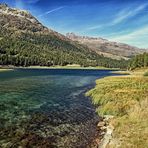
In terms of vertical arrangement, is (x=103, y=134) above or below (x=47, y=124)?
below

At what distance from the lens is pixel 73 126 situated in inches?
1608

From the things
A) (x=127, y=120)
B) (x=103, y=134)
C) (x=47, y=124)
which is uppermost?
(x=127, y=120)

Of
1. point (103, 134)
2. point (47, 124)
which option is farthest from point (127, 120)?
point (47, 124)

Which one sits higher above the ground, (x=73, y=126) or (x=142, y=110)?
(x=142, y=110)

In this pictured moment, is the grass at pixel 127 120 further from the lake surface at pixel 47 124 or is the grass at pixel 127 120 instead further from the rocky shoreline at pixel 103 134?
the lake surface at pixel 47 124

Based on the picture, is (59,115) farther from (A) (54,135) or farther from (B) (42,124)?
(A) (54,135)

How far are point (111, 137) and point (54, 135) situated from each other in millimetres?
7693

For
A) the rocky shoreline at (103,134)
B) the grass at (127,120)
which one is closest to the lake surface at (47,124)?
the rocky shoreline at (103,134)

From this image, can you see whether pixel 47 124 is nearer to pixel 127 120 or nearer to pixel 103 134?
pixel 103 134

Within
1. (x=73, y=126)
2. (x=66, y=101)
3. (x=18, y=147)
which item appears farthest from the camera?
(x=66, y=101)

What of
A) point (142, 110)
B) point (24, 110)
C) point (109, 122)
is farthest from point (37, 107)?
point (142, 110)

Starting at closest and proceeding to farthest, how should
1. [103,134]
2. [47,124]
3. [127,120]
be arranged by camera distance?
[103,134], [127,120], [47,124]

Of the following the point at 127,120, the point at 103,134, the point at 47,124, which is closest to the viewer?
the point at 103,134

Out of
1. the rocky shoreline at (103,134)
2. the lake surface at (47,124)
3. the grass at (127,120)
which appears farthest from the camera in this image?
the lake surface at (47,124)
